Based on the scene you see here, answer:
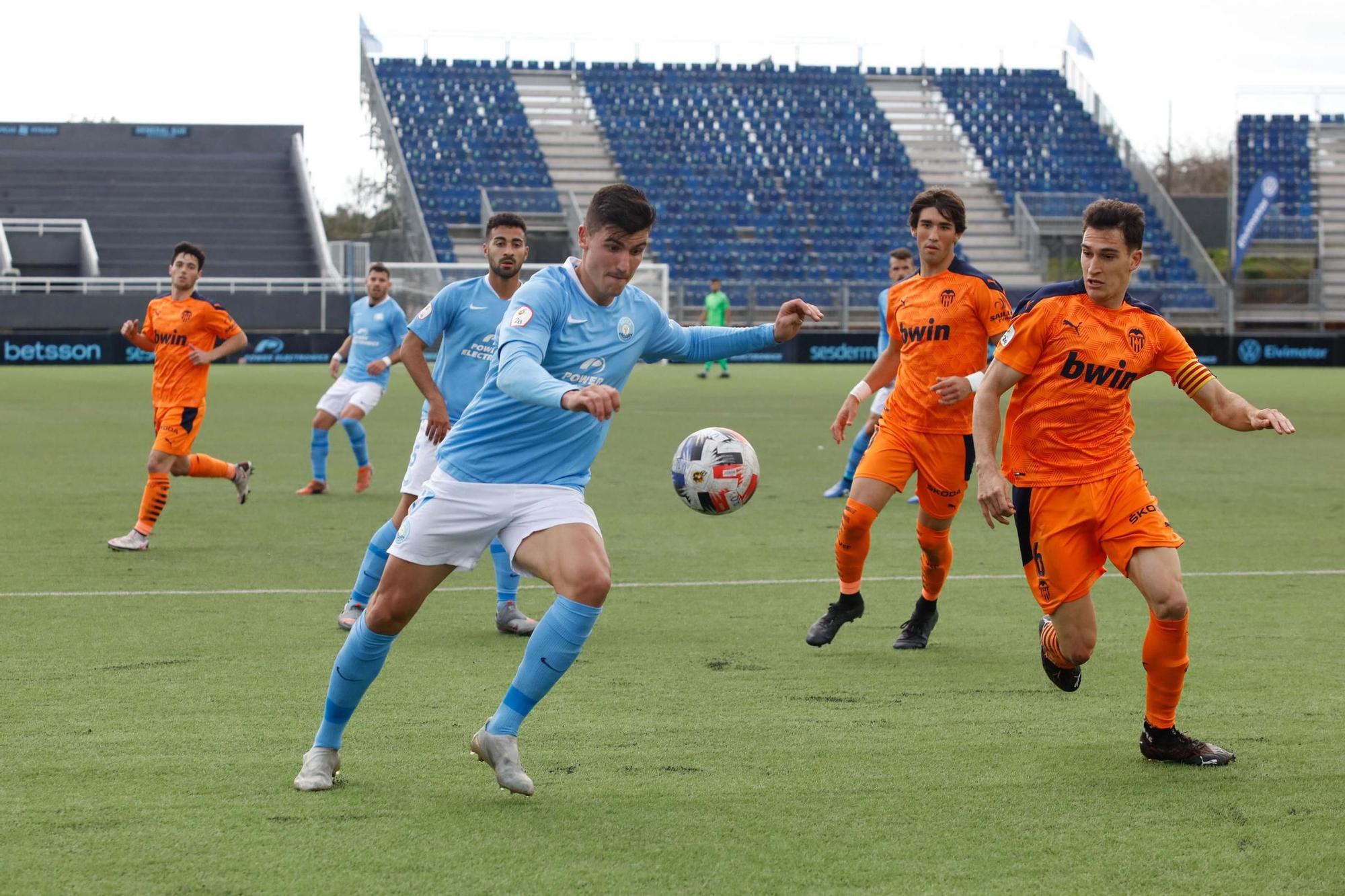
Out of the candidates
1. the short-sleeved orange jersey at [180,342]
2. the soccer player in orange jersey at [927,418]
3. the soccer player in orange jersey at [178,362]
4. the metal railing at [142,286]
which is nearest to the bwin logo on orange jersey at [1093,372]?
the soccer player in orange jersey at [927,418]

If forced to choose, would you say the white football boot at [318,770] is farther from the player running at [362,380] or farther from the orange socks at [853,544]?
the player running at [362,380]

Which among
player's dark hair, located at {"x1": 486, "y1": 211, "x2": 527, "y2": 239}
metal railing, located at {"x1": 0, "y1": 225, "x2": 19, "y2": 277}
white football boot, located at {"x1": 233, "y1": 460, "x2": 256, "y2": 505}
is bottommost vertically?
white football boot, located at {"x1": 233, "y1": 460, "x2": 256, "y2": 505}

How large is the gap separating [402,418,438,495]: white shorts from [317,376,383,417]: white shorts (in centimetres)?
621

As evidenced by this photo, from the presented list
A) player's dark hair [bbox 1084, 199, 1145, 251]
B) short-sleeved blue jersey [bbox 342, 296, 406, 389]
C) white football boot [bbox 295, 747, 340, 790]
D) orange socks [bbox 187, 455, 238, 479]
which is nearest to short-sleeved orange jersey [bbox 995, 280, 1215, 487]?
player's dark hair [bbox 1084, 199, 1145, 251]

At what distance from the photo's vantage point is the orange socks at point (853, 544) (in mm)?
7309

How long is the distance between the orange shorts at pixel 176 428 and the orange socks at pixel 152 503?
0.22 m

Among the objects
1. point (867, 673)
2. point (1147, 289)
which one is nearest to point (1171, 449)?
point (867, 673)

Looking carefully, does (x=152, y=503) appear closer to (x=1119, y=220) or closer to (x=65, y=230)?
(x=1119, y=220)

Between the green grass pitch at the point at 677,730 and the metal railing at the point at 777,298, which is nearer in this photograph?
the green grass pitch at the point at 677,730

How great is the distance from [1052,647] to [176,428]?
684 centimetres

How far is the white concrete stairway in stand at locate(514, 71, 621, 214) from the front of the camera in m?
46.2

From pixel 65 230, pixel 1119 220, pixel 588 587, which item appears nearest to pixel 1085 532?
pixel 1119 220

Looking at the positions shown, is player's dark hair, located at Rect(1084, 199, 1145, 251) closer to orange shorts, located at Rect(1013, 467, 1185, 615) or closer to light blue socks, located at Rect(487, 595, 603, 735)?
orange shorts, located at Rect(1013, 467, 1185, 615)

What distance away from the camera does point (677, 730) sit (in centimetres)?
562
